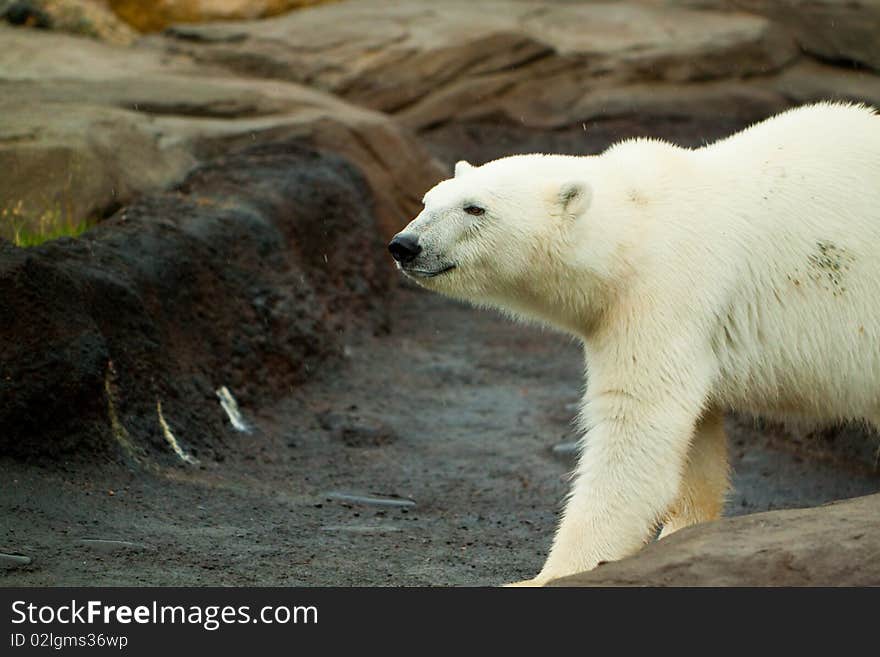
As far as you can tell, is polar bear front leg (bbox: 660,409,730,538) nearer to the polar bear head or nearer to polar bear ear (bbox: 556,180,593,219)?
the polar bear head

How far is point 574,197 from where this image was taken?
4.39m

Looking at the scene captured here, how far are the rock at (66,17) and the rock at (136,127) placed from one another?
594mm

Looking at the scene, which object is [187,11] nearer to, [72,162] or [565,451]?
[72,162]

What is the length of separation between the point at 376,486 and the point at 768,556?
3.08 meters

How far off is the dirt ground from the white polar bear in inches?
33.9

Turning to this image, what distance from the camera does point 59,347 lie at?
5.46 m

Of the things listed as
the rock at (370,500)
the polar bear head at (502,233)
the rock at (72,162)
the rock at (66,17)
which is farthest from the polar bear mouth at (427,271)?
the rock at (66,17)

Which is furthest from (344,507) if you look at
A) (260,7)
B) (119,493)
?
(260,7)

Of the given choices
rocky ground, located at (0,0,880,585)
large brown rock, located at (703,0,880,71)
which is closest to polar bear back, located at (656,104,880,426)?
rocky ground, located at (0,0,880,585)

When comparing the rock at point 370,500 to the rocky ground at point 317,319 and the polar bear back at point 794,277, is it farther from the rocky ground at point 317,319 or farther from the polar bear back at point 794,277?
the polar bear back at point 794,277

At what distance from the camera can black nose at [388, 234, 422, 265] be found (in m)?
4.41

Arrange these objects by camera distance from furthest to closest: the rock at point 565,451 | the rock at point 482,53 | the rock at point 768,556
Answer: the rock at point 482,53
the rock at point 565,451
the rock at point 768,556

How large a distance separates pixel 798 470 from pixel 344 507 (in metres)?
2.51

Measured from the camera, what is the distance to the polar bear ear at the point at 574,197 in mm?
4375
